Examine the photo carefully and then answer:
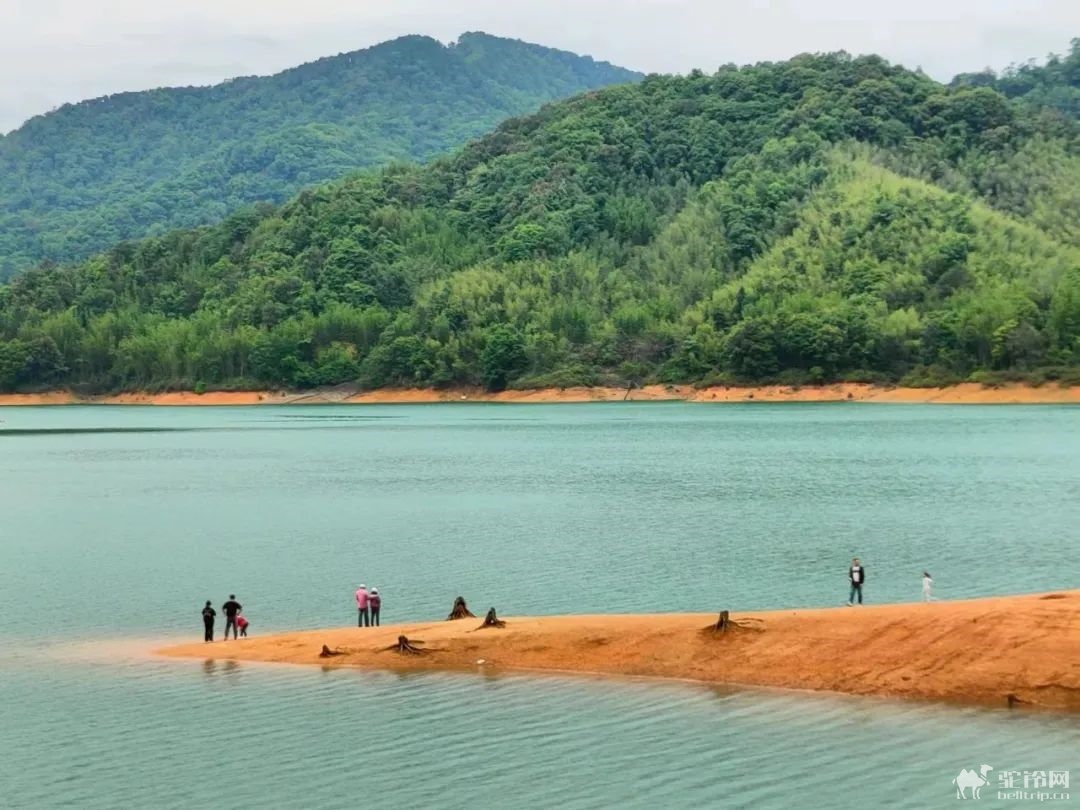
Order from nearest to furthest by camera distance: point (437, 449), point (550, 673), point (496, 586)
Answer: point (550, 673) < point (496, 586) < point (437, 449)

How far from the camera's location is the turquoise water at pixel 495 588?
25516mm

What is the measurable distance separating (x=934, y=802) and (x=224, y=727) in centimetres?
1440

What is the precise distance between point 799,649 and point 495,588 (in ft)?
54.0

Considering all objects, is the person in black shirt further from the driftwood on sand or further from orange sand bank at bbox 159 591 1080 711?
the driftwood on sand

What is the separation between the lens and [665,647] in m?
33.3

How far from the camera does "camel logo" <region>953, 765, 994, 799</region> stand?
23475 mm

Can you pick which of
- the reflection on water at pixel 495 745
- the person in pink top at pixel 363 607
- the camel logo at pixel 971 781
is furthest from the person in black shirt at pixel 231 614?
the camel logo at pixel 971 781

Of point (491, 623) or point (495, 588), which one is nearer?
point (491, 623)

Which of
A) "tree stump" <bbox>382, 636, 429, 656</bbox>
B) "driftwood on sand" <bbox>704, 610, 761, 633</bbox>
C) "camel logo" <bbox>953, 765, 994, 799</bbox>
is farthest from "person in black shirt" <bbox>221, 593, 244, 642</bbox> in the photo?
"camel logo" <bbox>953, 765, 994, 799</bbox>

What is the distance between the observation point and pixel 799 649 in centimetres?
3173

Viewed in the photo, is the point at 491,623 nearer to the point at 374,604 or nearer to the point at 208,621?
the point at 374,604

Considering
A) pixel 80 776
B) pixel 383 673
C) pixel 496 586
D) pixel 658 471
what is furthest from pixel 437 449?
pixel 80 776

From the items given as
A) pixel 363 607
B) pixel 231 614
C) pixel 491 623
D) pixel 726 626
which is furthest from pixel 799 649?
pixel 231 614

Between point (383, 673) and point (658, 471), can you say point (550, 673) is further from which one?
point (658, 471)
